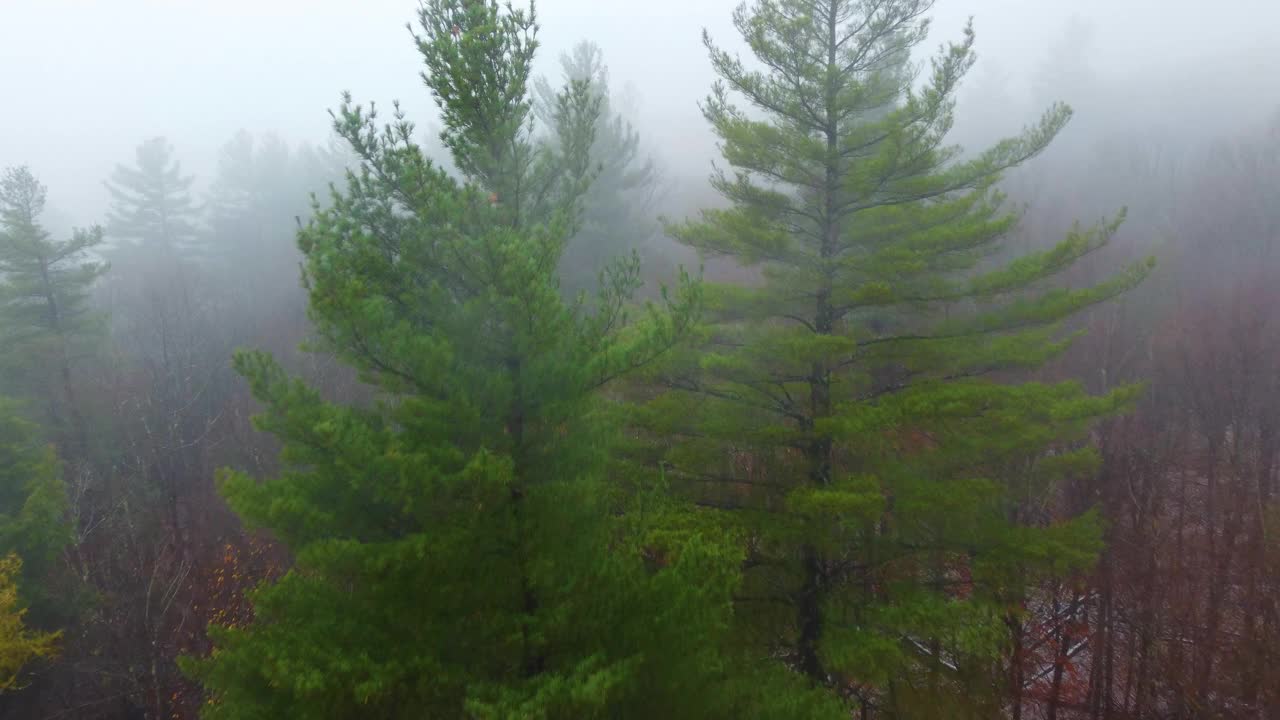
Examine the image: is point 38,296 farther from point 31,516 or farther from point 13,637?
point 13,637

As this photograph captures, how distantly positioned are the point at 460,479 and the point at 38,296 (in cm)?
2046

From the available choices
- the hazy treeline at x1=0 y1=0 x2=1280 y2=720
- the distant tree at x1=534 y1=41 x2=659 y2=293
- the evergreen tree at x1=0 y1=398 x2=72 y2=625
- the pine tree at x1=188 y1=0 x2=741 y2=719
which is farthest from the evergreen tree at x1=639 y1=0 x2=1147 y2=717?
the distant tree at x1=534 y1=41 x2=659 y2=293

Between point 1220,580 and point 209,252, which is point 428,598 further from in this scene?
point 209,252

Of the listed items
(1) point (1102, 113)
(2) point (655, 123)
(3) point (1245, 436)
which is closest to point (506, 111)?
(3) point (1245, 436)

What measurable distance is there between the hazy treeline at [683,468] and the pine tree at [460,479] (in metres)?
0.03

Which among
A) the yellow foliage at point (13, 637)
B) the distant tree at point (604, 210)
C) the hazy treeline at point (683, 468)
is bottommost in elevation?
the yellow foliage at point (13, 637)

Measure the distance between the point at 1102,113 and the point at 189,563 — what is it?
231 feet

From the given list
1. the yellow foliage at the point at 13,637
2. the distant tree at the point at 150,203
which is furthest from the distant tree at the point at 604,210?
the distant tree at the point at 150,203

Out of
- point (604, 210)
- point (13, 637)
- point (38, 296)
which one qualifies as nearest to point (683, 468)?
point (13, 637)

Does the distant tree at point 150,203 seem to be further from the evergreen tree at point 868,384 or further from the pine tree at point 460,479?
the pine tree at point 460,479

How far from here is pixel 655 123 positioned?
93.8m

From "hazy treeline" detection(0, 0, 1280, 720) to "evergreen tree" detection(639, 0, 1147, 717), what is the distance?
6 centimetres

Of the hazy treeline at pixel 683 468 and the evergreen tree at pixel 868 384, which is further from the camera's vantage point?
the evergreen tree at pixel 868 384

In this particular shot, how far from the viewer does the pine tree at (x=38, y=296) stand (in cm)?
1648
